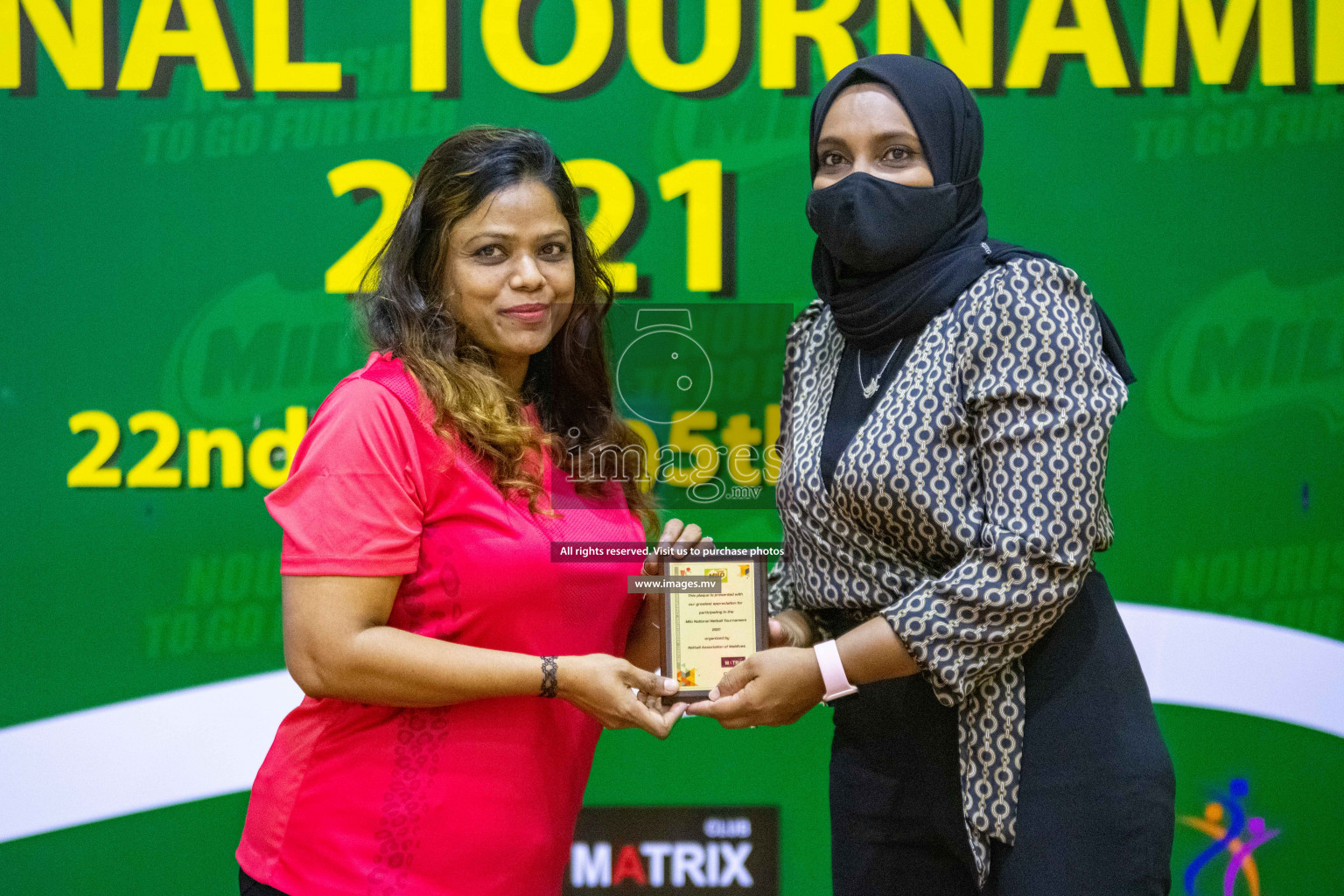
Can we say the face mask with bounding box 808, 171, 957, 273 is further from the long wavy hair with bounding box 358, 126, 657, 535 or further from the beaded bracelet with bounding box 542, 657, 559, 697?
the beaded bracelet with bounding box 542, 657, 559, 697

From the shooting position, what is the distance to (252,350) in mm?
2789

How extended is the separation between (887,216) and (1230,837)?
209 cm

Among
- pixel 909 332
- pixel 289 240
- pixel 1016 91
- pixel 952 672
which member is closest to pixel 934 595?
pixel 952 672

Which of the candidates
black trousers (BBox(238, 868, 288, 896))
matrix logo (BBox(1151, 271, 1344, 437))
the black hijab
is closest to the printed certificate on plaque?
the black hijab

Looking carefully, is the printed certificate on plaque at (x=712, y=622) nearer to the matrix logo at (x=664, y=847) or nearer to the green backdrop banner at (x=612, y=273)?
the green backdrop banner at (x=612, y=273)

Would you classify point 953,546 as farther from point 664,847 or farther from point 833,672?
point 664,847

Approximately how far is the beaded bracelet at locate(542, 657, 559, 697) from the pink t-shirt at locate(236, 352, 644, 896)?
0.27 ft

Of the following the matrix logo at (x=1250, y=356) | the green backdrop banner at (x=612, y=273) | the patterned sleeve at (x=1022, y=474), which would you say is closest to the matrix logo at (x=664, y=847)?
the green backdrop banner at (x=612, y=273)

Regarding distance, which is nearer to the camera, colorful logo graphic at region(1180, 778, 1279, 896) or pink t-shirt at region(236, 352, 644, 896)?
pink t-shirt at region(236, 352, 644, 896)

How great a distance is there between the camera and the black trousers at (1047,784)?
5.40 ft

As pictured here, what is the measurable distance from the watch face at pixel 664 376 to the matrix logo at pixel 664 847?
1166 millimetres

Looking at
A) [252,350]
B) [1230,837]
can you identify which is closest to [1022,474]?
[1230,837]

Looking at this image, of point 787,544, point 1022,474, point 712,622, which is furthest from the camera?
point 787,544

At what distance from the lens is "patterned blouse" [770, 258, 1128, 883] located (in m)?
1.60
